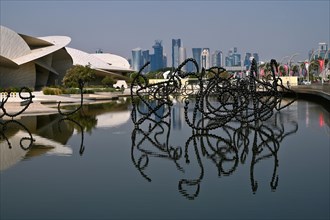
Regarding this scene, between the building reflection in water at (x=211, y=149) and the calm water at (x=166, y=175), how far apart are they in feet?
0.07

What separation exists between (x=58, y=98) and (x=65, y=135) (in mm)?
21440

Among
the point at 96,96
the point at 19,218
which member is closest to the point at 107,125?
the point at 19,218

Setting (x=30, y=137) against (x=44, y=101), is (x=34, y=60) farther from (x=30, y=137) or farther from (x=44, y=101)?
(x=30, y=137)

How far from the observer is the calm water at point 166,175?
681 centimetres

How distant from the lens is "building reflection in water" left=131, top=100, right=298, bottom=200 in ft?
30.1

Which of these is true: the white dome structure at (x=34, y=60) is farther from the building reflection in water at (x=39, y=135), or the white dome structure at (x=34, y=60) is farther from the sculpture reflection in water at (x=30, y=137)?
the sculpture reflection in water at (x=30, y=137)

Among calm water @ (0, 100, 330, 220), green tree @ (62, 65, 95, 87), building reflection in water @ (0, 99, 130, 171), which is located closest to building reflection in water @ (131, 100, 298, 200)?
calm water @ (0, 100, 330, 220)

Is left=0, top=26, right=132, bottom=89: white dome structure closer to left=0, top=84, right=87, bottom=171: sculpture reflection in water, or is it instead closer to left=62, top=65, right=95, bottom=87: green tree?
left=62, top=65, right=95, bottom=87: green tree

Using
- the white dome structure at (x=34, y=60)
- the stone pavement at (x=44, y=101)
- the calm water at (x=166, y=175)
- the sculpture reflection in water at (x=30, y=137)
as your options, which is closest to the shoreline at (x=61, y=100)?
the stone pavement at (x=44, y=101)

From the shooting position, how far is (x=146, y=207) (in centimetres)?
693

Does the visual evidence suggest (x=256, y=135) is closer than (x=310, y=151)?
No

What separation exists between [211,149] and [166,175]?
3.25 meters

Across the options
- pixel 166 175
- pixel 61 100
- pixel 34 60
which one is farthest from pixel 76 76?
pixel 166 175

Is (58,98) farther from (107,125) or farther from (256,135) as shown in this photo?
(256,135)
